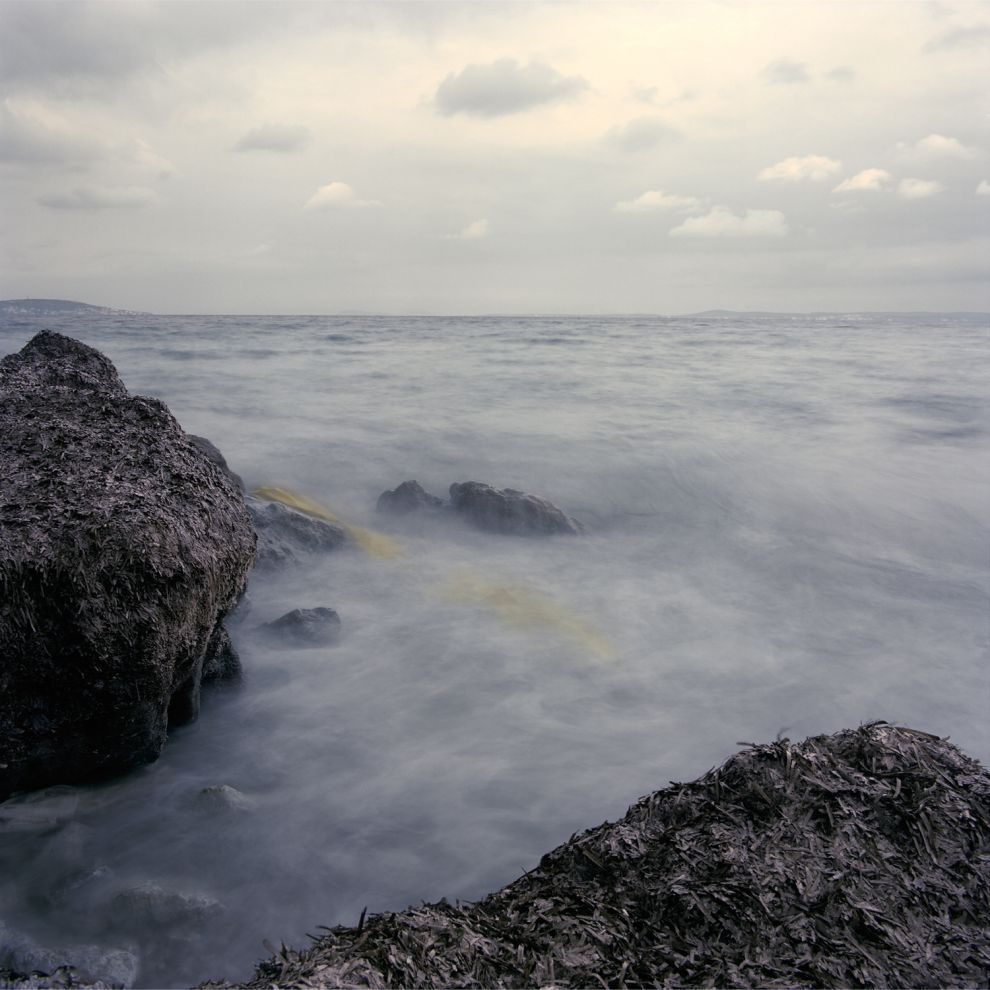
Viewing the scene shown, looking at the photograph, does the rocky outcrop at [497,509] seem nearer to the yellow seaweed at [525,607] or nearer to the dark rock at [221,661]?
the yellow seaweed at [525,607]

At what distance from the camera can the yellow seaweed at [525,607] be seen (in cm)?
577

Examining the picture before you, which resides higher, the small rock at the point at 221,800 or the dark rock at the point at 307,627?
the dark rock at the point at 307,627

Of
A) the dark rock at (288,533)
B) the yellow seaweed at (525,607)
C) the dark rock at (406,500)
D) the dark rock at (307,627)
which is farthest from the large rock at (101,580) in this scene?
the dark rock at (406,500)

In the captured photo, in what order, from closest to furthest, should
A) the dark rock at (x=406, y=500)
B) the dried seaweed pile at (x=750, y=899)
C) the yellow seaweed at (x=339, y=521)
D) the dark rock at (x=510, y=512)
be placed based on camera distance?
the dried seaweed pile at (x=750, y=899), the yellow seaweed at (x=339, y=521), the dark rock at (x=510, y=512), the dark rock at (x=406, y=500)

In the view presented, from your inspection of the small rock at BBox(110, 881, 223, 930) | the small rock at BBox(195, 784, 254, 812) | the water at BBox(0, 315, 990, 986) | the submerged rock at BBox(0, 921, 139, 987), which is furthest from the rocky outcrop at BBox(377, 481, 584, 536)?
the submerged rock at BBox(0, 921, 139, 987)

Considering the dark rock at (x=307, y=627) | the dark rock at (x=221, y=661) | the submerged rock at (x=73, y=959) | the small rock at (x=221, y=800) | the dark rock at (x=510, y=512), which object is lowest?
the submerged rock at (x=73, y=959)

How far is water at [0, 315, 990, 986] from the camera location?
10.4 ft

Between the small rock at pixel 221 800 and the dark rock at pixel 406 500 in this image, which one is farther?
the dark rock at pixel 406 500

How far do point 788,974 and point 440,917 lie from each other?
32.8 inches

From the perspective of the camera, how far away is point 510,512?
801 cm

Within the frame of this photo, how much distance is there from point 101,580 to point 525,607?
3835mm

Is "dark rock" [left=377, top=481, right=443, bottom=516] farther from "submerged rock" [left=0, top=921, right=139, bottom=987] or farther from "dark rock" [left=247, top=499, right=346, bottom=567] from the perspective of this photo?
"submerged rock" [left=0, top=921, right=139, bottom=987]

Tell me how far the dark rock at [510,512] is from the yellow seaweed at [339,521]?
0.94 metres

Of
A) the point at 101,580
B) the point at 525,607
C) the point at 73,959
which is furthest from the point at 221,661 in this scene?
the point at 525,607
